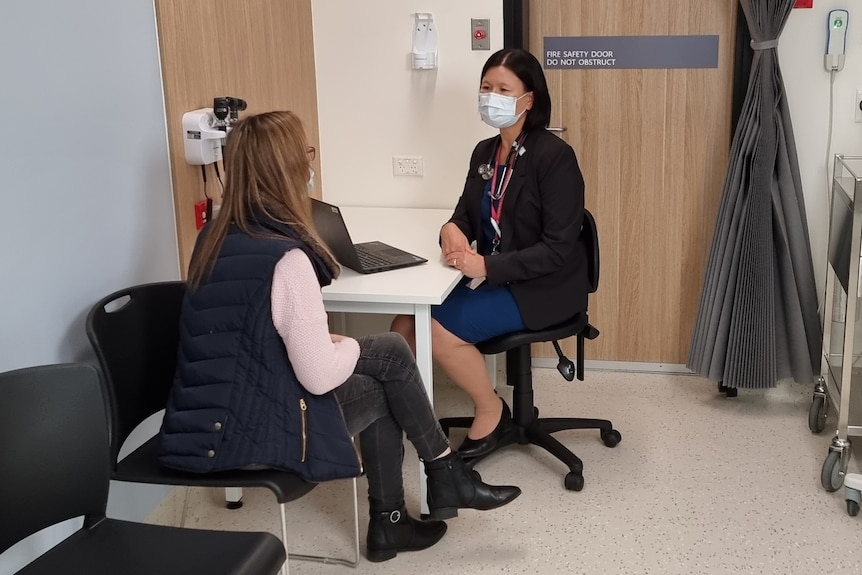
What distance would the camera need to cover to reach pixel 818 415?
3250 millimetres

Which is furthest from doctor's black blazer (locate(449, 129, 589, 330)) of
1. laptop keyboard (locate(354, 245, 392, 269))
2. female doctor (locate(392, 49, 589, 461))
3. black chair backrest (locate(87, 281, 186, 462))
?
black chair backrest (locate(87, 281, 186, 462))

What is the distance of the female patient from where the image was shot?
2.06 m

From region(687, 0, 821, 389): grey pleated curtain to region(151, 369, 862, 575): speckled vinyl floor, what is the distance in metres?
0.22

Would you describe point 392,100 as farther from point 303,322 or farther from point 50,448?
point 50,448

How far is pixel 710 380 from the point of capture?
3543mm

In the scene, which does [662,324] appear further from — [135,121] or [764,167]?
[135,121]

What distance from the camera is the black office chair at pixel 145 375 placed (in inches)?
81.7

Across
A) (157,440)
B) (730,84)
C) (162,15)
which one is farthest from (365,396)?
(730,84)

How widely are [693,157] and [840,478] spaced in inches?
51.3

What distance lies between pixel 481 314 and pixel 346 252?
46 cm

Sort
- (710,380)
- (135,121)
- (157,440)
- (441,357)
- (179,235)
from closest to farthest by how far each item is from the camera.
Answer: (157,440), (135,121), (179,235), (441,357), (710,380)

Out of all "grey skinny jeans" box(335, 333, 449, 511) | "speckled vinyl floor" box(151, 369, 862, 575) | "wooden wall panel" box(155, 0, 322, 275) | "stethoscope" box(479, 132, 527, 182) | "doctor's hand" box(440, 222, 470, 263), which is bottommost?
"speckled vinyl floor" box(151, 369, 862, 575)

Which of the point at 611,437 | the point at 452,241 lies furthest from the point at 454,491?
the point at 611,437

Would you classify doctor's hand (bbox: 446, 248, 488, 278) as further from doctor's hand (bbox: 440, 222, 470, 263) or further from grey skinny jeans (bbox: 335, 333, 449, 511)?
grey skinny jeans (bbox: 335, 333, 449, 511)
